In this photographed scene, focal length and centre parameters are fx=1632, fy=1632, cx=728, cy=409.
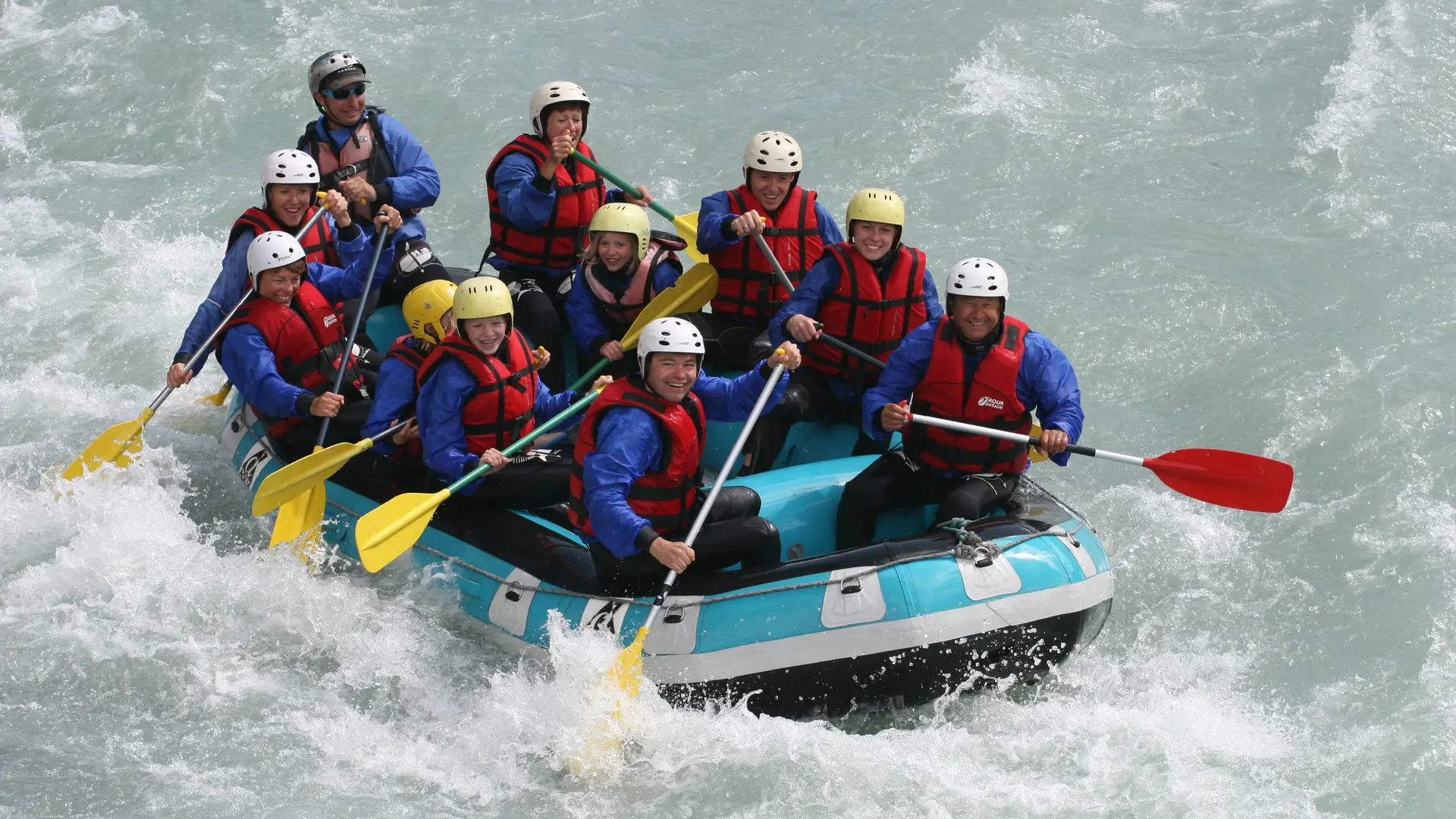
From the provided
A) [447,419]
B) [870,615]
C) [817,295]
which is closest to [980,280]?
[817,295]

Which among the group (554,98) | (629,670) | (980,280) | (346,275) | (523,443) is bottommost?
(629,670)

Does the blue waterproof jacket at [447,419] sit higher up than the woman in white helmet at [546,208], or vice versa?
the woman in white helmet at [546,208]

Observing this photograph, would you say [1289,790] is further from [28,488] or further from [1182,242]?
[28,488]

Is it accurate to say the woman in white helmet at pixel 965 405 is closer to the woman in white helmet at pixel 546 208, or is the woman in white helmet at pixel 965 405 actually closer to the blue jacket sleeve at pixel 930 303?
the blue jacket sleeve at pixel 930 303

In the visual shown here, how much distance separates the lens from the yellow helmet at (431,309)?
6699mm

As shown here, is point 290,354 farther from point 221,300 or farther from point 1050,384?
point 1050,384

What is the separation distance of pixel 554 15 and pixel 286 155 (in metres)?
6.33

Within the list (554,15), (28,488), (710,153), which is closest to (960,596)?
(28,488)

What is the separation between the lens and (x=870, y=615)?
18.2ft

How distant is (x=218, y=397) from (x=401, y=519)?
9.29 ft

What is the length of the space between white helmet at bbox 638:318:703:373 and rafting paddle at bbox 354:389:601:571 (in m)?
0.46

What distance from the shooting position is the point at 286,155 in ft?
24.0

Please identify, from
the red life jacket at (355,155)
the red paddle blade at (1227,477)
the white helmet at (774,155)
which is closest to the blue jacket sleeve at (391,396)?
the red life jacket at (355,155)

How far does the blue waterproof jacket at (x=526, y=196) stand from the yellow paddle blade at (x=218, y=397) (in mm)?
1726
